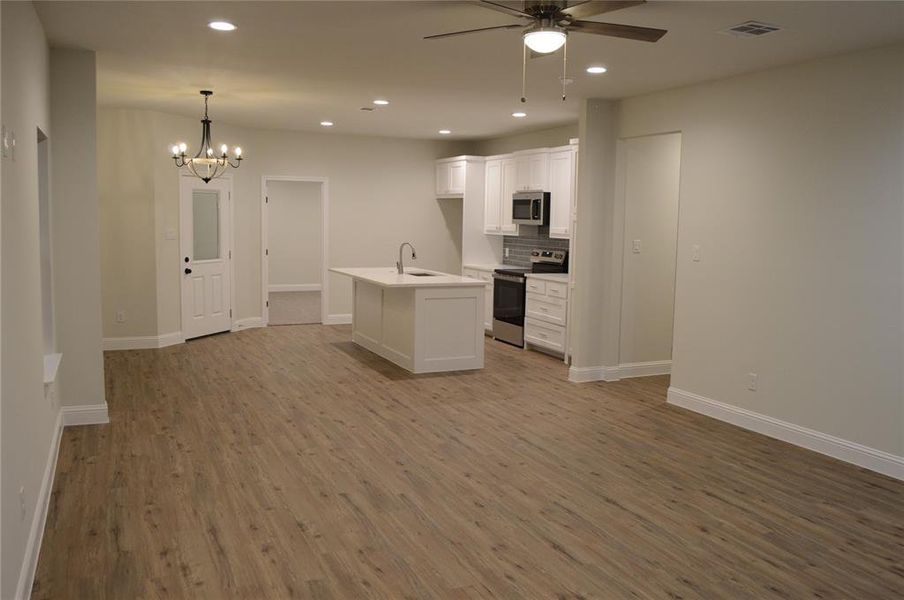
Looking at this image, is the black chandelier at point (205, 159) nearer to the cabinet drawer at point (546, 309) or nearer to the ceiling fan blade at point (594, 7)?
the cabinet drawer at point (546, 309)

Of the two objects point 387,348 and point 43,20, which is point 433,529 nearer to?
point 43,20

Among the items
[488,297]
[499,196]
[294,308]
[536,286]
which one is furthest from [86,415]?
[294,308]

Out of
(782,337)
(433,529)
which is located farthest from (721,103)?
(433,529)

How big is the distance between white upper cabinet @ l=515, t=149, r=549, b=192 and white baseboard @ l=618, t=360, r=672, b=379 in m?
2.31

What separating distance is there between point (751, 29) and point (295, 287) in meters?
11.0

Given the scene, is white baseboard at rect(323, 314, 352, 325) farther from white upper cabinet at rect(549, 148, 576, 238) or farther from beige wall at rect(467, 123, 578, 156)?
white upper cabinet at rect(549, 148, 576, 238)

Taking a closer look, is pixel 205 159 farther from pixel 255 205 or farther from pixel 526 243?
pixel 526 243

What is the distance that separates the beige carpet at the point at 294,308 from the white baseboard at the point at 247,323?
41 centimetres

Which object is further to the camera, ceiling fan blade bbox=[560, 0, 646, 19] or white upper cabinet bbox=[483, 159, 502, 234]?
white upper cabinet bbox=[483, 159, 502, 234]

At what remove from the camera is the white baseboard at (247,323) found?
30.9 ft

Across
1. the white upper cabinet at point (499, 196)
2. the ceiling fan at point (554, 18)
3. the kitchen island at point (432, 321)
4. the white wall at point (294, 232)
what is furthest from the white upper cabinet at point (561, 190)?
the white wall at point (294, 232)

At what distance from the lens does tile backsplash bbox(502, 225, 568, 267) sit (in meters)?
8.86

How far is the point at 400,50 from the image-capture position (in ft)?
15.6

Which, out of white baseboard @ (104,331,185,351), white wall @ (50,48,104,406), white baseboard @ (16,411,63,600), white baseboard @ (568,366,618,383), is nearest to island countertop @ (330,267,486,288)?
white baseboard @ (568,366,618,383)
